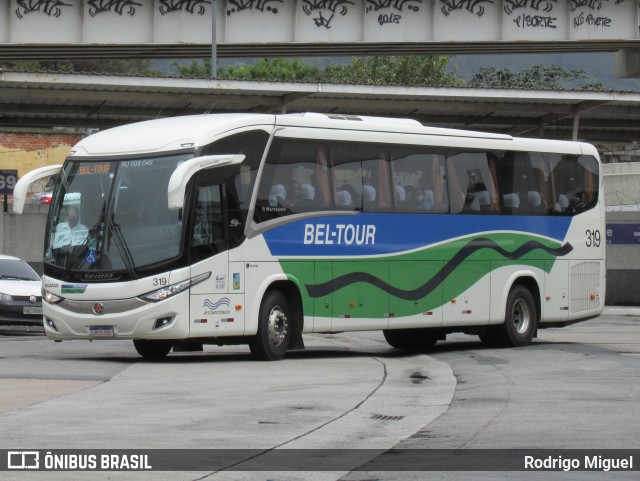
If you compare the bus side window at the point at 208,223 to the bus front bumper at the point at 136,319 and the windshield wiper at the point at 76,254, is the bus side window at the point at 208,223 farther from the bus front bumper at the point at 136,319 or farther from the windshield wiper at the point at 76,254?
the windshield wiper at the point at 76,254

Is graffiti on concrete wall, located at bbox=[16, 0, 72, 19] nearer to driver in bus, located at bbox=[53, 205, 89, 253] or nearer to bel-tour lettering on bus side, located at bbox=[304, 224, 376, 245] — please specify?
bel-tour lettering on bus side, located at bbox=[304, 224, 376, 245]

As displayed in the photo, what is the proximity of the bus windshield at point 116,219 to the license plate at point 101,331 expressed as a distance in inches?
28.8

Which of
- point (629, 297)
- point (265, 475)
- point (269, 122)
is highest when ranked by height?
point (269, 122)

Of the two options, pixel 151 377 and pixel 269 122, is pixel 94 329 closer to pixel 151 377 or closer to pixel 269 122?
pixel 151 377

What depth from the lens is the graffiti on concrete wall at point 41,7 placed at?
147 ft

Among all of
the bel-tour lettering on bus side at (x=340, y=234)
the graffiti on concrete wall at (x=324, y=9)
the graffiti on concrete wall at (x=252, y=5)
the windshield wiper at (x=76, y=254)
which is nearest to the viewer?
the windshield wiper at (x=76, y=254)

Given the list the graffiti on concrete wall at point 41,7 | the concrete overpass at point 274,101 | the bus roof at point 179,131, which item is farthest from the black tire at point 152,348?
the graffiti on concrete wall at point 41,7

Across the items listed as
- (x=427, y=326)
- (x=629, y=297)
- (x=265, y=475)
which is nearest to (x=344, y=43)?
(x=629, y=297)

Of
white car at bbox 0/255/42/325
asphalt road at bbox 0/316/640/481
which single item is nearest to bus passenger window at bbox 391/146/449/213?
asphalt road at bbox 0/316/640/481

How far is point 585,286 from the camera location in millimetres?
24391

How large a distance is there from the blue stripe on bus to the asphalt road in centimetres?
153

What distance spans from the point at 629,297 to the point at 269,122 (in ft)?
77.1

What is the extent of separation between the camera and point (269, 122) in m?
19.2

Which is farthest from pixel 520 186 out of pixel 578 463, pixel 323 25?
pixel 323 25
